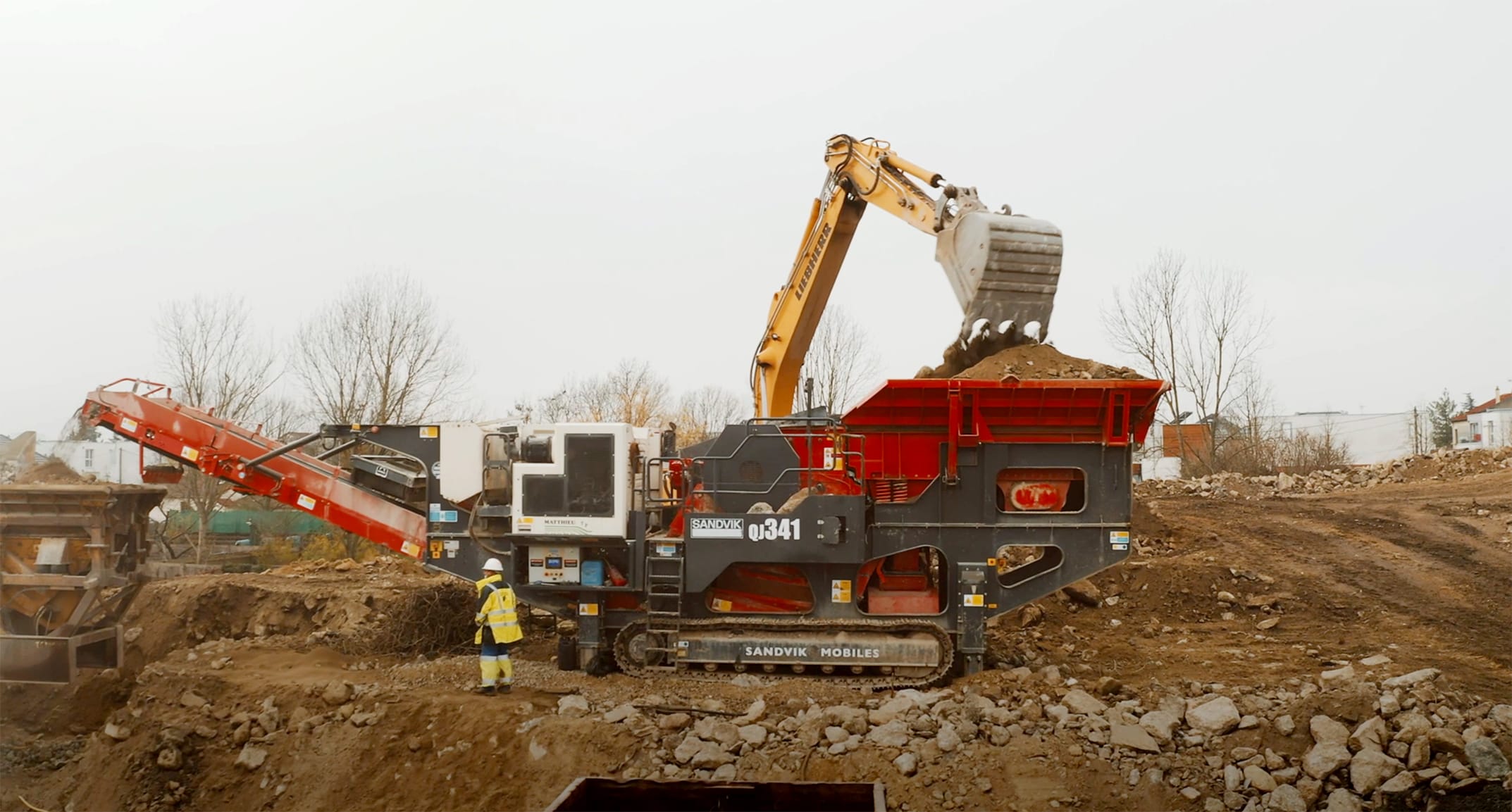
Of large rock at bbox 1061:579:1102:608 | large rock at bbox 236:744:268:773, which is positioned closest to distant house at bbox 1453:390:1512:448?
large rock at bbox 1061:579:1102:608

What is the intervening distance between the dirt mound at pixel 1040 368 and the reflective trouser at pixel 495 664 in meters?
5.23

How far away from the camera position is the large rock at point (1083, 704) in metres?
8.72

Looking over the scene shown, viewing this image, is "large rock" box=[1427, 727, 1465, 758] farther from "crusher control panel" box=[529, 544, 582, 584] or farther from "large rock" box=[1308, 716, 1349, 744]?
"crusher control panel" box=[529, 544, 582, 584]

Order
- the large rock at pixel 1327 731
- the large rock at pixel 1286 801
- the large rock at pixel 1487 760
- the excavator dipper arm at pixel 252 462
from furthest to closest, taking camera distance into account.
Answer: the excavator dipper arm at pixel 252 462
the large rock at pixel 1327 731
the large rock at pixel 1286 801
the large rock at pixel 1487 760

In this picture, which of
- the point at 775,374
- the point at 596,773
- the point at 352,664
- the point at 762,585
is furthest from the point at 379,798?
the point at 775,374

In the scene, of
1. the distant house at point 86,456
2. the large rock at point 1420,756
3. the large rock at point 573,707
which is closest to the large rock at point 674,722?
the large rock at point 573,707

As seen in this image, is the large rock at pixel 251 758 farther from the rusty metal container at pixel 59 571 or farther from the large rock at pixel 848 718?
the large rock at pixel 848 718

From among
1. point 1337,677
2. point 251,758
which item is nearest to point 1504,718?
point 1337,677

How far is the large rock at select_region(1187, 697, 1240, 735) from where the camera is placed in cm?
831

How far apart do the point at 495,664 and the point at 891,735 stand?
3874mm

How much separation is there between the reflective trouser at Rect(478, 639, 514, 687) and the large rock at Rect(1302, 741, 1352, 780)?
22.6 feet

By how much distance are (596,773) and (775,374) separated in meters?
6.28

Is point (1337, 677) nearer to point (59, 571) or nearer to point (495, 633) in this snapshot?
point (495, 633)

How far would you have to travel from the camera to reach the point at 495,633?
1002 centimetres
